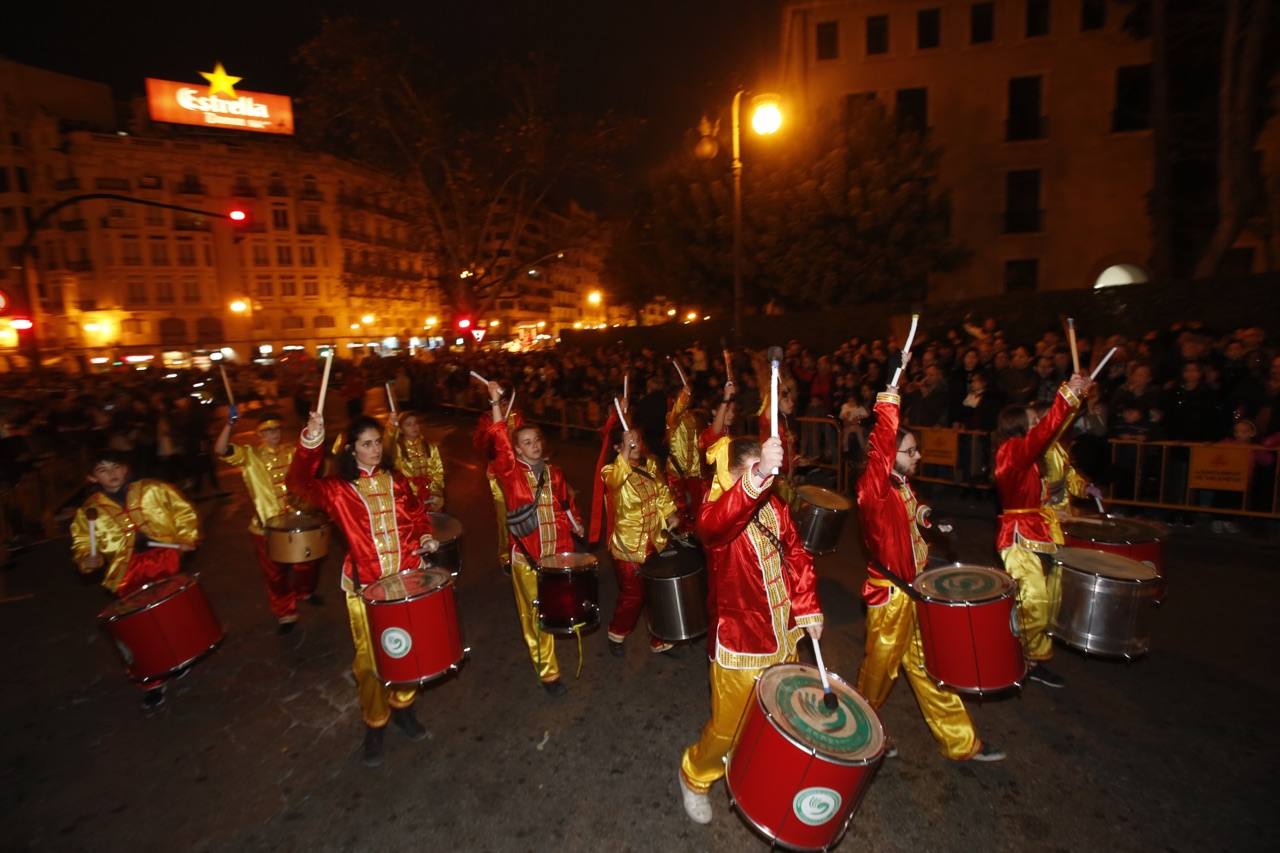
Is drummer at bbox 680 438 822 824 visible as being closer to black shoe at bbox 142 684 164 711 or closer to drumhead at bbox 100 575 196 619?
drumhead at bbox 100 575 196 619

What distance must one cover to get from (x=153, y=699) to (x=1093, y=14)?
93.8ft

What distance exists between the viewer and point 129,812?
3.67 metres

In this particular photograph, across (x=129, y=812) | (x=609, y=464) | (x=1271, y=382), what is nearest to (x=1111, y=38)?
(x=1271, y=382)

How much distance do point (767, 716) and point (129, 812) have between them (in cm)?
357

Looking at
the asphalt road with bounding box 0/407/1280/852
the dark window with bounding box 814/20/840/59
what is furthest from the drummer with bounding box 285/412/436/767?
the dark window with bounding box 814/20/840/59

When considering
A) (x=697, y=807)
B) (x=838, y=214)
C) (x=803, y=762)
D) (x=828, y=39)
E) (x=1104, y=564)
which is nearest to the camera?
(x=803, y=762)

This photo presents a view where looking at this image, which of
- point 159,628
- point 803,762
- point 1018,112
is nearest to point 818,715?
point 803,762

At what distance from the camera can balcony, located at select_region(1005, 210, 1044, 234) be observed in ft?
73.9

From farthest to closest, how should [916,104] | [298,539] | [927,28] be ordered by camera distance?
[916,104], [927,28], [298,539]

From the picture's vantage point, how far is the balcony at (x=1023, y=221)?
73.9ft

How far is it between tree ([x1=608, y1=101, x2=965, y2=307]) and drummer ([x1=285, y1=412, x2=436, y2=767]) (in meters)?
16.8

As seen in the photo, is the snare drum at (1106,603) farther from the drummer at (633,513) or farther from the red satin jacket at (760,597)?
the drummer at (633,513)

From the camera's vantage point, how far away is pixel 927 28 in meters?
23.1

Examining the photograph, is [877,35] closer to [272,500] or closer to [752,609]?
[272,500]
